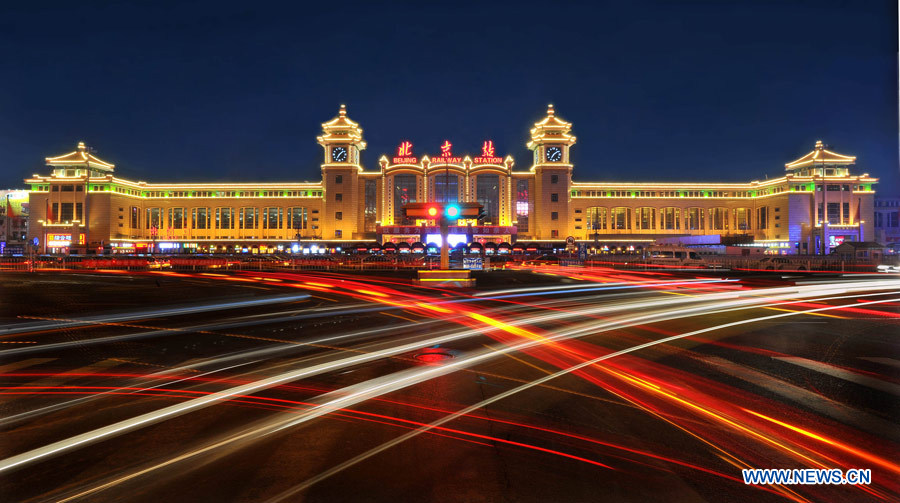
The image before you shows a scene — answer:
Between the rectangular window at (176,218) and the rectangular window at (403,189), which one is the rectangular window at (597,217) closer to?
the rectangular window at (403,189)

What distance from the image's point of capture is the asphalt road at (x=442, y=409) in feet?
12.8

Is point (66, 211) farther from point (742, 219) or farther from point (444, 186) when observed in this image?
point (742, 219)

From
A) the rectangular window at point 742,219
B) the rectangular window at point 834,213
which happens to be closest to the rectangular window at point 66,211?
the rectangular window at point 742,219

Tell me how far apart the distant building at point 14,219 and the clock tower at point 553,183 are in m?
112

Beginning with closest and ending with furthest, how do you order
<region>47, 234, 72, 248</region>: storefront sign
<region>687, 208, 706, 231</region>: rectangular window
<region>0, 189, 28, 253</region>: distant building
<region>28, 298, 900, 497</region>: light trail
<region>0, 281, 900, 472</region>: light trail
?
<region>28, 298, 900, 497</region>: light trail → <region>0, 281, 900, 472</region>: light trail → <region>47, 234, 72, 248</region>: storefront sign → <region>687, 208, 706, 231</region>: rectangular window → <region>0, 189, 28, 253</region>: distant building

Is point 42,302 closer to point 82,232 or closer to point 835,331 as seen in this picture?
point 835,331

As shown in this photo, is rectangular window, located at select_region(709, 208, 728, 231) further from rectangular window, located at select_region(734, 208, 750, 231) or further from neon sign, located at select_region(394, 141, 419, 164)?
neon sign, located at select_region(394, 141, 419, 164)

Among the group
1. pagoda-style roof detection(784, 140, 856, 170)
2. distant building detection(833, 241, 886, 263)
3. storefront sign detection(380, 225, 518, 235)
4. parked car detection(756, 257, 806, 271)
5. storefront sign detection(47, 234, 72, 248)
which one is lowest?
parked car detection(756, 257, 806, 271)

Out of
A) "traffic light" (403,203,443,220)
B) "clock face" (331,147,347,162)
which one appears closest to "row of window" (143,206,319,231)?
"clock face" (331,147,347,162)

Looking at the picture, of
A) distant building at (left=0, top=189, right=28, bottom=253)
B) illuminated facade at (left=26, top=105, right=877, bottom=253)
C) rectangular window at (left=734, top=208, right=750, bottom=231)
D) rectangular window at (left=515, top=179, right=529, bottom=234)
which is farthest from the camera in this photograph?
distant building at (left=0, top=189, right=28, bottom=253)

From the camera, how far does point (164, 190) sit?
90688 mm

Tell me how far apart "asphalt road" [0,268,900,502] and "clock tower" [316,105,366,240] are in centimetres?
7320

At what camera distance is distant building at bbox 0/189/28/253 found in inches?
4150

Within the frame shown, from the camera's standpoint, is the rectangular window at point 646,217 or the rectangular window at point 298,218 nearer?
the rectangular window at point 298,218
